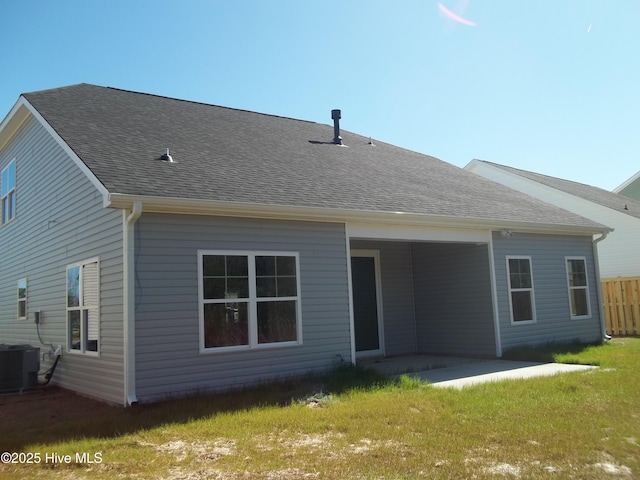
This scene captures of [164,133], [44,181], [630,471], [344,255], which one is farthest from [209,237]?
[630,471]

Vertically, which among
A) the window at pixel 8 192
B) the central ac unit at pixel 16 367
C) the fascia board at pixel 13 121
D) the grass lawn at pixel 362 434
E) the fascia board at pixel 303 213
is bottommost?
the grass lawn at pixel 362 434

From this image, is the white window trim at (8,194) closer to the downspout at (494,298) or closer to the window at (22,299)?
the window at (22,299)

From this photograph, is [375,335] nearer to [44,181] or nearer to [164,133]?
[164,133]

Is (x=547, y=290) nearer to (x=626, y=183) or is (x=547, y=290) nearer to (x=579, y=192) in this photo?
(x=579, y=192)

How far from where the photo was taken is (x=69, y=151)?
31.0 feet

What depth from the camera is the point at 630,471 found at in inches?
197

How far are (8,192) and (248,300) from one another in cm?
854

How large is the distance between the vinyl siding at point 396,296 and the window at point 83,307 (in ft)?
20.8

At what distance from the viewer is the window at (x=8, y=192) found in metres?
14.0

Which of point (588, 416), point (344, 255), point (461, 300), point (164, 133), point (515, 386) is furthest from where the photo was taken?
point (461, 300)

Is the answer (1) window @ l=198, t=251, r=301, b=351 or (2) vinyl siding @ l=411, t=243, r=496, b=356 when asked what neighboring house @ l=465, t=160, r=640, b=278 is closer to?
(2) vinyl siding @ l=411, t=243, r=496, b=356

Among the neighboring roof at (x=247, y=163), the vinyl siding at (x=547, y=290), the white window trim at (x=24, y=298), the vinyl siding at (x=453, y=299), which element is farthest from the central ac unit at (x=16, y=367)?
the vinyl siding at (x=547, y=290)

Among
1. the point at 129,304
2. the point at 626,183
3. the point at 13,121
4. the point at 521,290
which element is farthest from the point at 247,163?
the point at 626,183

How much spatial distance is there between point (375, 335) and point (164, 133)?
21.7 feet
